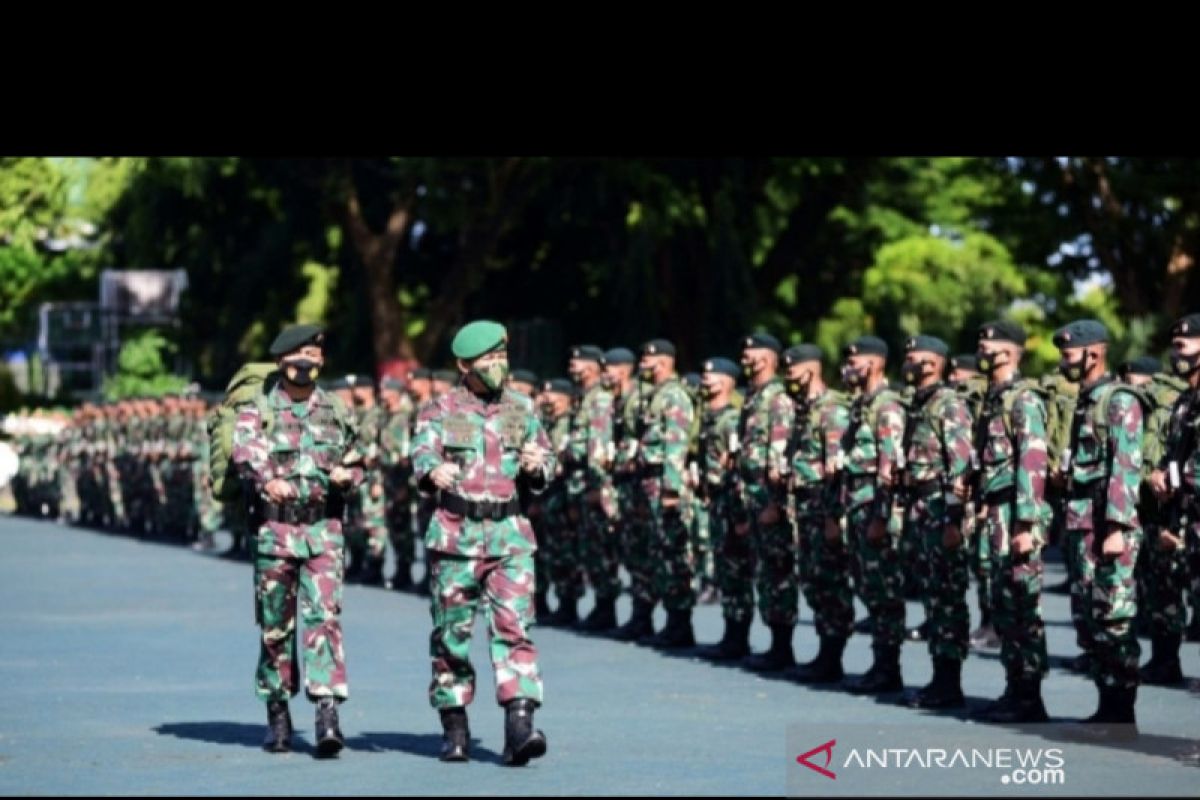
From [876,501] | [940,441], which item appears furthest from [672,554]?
[940,441]

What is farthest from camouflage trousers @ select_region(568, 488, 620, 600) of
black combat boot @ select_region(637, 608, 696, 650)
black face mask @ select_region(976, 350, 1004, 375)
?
black face mask @ select_region(976, 350, 1004, 375)

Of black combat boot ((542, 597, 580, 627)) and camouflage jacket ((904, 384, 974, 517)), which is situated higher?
camouflage jacket ((904, 384, 974, 517))

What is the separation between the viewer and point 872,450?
653 inches

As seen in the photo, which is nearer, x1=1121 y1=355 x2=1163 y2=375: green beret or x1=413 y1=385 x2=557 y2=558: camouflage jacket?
x1=413 y1=385 x2=557 y2=558: camouflage jacket

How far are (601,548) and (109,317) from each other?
112ft

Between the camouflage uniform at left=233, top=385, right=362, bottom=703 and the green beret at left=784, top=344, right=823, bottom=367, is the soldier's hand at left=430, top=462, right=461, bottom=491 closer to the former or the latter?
the camouflage uniform at left=233, top=385, right=362, bottom=703

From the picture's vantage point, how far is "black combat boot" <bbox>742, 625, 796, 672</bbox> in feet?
57.9

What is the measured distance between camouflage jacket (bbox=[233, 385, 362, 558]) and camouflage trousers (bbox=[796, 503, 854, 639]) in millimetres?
4221

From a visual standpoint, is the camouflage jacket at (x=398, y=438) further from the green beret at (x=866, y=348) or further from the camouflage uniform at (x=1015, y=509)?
the camouflage uniform at (x=1015, y=509)

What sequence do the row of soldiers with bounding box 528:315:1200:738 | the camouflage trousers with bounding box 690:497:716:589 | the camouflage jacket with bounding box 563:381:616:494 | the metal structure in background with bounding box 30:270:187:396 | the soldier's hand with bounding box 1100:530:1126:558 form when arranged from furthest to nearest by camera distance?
the metal structure in background with bounding box 30:270:187:396 → the camouflage jacket with bounding box 563:381:616:494 → the camouflage trousers with bounding box 690:497:716:589 → the row of soldiers with bounding box 528:315:1200:738 → the soldier's hand with bounding box 1100:530:1126:558

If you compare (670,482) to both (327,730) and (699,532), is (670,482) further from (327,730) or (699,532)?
(327,730)

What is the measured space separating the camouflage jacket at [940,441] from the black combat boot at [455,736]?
362 cm

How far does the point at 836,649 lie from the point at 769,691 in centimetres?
75

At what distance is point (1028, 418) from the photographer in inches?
576
